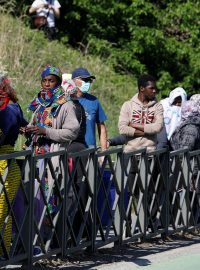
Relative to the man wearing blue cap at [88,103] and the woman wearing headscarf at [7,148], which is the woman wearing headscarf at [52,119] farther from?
the man wearing blue cap at [88,103]

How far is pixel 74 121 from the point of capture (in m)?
10.7

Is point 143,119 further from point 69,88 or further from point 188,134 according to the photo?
point 69,88

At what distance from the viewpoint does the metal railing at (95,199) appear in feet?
31.4

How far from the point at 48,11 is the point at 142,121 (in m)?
11.0

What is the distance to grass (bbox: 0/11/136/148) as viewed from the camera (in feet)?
66.6

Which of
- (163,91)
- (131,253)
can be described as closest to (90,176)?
(131,253)

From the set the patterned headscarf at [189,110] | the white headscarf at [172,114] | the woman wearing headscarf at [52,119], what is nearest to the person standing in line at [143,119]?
the patterned headscarf at [189,110]

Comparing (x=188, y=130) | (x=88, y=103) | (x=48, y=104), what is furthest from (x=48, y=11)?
(x=48, y=104)

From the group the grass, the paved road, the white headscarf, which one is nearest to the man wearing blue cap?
the paved road

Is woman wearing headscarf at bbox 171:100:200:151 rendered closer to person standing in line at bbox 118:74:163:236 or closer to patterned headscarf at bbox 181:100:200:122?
patterned headscarf at bbox 181:100:200:122

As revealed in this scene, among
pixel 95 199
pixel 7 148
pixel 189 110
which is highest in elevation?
pixel 189 110

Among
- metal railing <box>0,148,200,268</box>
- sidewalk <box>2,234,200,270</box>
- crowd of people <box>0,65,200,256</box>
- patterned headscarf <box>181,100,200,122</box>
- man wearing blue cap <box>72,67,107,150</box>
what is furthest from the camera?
patterned headscarf <box>181,100,200,122</box>

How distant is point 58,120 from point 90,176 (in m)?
0.63

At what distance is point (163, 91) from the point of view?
2467 centimetres
